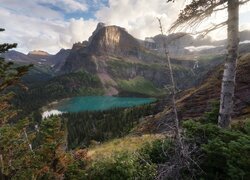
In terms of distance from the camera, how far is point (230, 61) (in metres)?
11.5

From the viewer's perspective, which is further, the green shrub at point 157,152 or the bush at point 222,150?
the green shrub at point 157,152

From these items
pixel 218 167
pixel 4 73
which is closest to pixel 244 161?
pixel 218 167

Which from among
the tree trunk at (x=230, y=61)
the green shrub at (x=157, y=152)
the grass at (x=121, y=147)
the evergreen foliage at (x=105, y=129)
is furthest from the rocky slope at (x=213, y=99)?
the evergreen foliage at (x=105, y=129)

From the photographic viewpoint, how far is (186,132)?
37.7 feet

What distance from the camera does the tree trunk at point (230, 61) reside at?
37.6 ft

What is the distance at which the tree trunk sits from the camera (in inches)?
451

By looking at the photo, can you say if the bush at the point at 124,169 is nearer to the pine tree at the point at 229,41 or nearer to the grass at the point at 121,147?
the pine tree at the point at 229,41

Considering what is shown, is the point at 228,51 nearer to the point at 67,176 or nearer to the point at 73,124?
the point at 67,176

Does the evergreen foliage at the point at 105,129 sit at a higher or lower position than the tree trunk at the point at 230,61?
lower

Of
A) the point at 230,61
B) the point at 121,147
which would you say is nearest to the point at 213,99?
the point at 121,147

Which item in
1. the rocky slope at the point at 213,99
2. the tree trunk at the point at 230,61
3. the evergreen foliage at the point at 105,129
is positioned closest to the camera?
the tree trunk at the point at 230,61

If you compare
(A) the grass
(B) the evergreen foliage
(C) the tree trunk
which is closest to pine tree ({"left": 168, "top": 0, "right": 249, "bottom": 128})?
(C) the tree trunk

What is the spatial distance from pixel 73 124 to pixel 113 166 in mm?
161996

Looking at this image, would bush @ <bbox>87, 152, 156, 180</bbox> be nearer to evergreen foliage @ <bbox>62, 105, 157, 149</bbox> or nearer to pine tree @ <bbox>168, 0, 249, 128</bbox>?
pine tree @ <bbox>168, 0, 249, 128</bbox>
